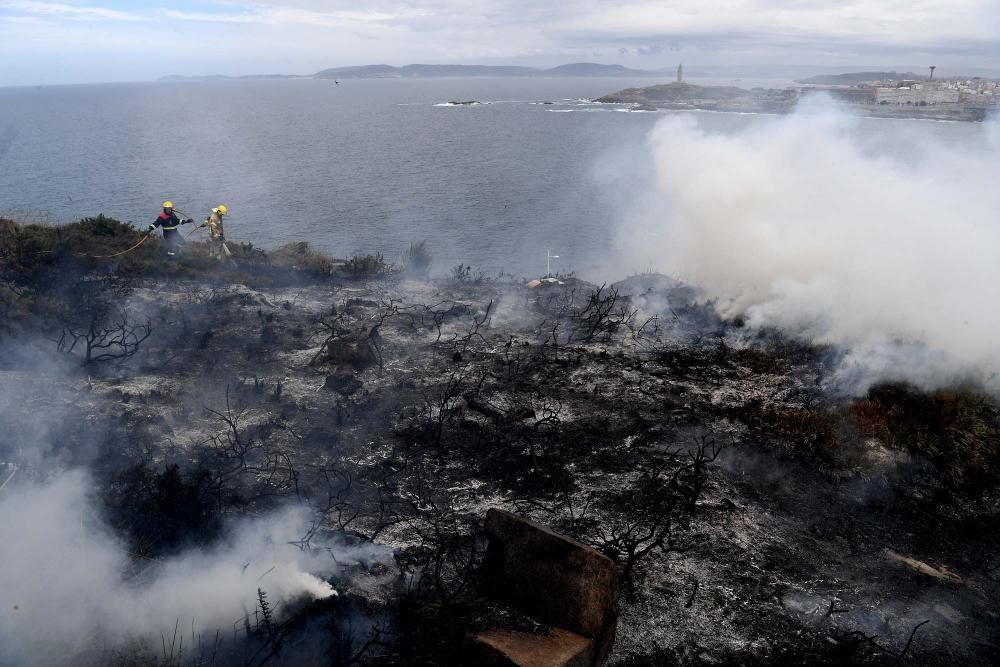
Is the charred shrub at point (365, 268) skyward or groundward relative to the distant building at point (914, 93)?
groundward

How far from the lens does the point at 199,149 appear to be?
249 feet

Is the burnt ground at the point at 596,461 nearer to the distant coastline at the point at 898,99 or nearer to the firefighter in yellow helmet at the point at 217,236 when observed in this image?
the firefighter in yellow helmet at the point at 217,236

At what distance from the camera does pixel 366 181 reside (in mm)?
57438

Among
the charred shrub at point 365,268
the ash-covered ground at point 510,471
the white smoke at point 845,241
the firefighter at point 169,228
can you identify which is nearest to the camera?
the ash-covered ground at point 510,471

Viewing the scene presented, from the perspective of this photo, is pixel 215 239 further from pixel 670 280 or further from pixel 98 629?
pixel 98 629

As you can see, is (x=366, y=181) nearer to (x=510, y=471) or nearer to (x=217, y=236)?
(x=217, y=236)

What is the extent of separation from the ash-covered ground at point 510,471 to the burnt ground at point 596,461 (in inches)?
1.7

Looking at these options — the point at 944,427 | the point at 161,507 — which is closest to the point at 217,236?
the point at 161,507

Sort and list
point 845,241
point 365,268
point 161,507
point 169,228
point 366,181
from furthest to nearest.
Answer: point 366,181
point 365,268
point 169,228
point 845,241
point 161,507

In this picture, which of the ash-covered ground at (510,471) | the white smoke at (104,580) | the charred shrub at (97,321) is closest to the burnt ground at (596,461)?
the ash-covered ground at (510,471)

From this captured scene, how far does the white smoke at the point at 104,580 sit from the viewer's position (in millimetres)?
6676

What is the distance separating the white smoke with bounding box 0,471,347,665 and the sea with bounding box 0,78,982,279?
24.0m

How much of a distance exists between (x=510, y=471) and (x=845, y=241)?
11918mm

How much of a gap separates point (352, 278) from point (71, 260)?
7.53m
